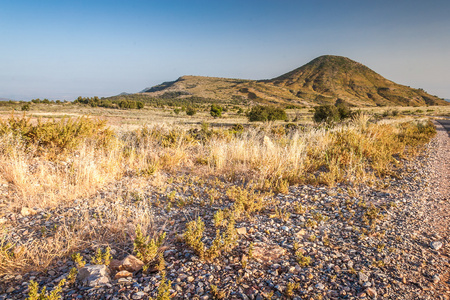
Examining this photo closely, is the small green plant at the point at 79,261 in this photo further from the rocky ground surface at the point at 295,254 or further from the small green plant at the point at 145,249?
the small green plant at the point at 145,249

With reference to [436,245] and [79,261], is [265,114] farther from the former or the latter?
[79,261]

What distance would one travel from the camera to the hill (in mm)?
102406

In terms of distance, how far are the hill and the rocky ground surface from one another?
85.0 m

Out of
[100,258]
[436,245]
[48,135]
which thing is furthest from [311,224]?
[48,135]

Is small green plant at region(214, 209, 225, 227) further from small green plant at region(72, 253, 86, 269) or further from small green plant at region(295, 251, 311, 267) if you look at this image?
small green plant at region(72, 253, 86, 269)

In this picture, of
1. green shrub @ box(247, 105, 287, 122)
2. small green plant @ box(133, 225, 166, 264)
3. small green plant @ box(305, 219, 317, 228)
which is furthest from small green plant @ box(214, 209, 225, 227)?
green shrub @ box(247, 105, 287, 122)

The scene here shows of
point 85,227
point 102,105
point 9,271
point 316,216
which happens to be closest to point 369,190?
point 316,216

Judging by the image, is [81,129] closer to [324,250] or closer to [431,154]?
[324,250]

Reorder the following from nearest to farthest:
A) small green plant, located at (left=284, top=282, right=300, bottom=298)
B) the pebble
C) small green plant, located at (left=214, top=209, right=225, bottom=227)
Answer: small green plant, located at (left=284, top=282, right=300, bottom=298), the pebble, small green plant, located at (left=214, top=209, right=225, bottom=227)

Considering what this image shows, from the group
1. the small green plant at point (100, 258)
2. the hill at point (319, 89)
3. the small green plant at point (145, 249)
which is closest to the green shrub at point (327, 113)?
the small green plant at point (145, 249)

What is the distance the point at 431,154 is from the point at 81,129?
10.8 m

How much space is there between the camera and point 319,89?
5172 inches

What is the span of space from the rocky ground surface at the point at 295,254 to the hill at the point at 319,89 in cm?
8496

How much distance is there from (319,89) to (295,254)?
142134mm
